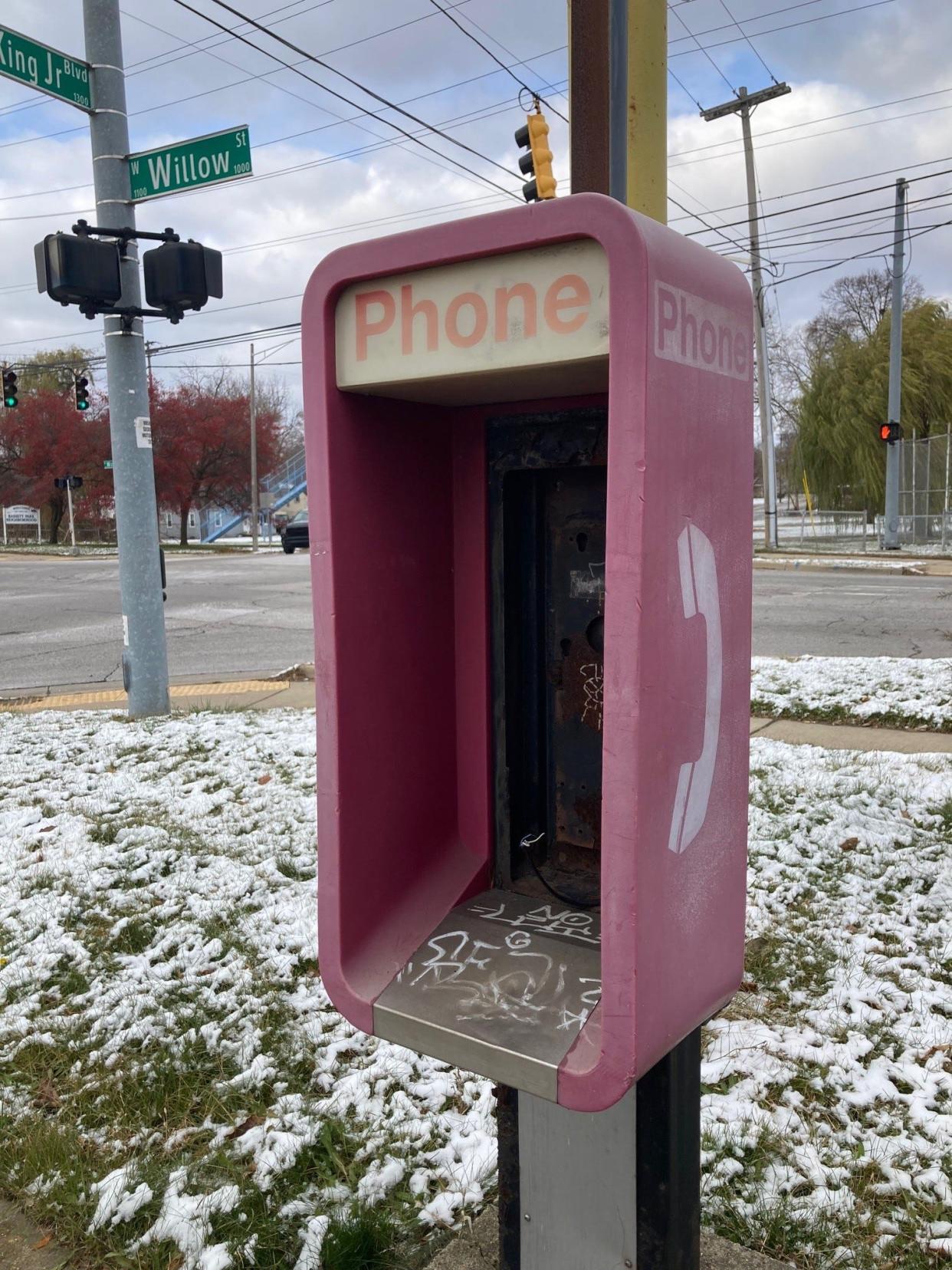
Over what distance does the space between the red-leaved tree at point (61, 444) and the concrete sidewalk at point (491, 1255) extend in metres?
39.1

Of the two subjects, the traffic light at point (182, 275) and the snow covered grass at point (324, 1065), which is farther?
the traffic light at point (182, 275)

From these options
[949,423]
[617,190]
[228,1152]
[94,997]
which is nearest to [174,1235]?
[228,1152]

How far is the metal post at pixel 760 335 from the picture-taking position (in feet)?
70.6

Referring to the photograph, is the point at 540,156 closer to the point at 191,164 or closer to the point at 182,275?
the point at 182,275

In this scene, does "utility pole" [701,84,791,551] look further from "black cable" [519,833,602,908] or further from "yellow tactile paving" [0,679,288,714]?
"black cable" [519,833,602,908]

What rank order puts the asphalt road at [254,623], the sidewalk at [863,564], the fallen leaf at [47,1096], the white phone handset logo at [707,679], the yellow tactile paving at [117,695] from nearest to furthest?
1. the white phone handset logo at [707,679]
2. the fallen leaf at [47,1096]
3. the yellow tactile paving at [117,695]
4. the asphalt road at [254,623]
5. the sidewalk at [863,564]

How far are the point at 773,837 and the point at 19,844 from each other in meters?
3.04

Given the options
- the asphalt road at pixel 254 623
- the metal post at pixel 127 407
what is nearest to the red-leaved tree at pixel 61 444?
the asphalt road at pixel 254 623

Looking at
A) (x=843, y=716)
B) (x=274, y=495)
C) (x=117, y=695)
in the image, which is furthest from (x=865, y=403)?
(x=274, y=495)

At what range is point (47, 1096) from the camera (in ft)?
8.96

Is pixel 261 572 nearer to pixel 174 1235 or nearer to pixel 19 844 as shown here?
pixel 19 844

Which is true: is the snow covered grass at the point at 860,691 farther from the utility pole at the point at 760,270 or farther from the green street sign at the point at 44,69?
the utility pole at the point at 760,270

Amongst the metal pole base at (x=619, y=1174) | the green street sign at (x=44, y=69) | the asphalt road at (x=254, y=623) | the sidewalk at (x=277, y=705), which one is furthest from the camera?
the asphalt road at (x=254, y=623)

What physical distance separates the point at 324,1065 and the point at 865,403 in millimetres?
27744
